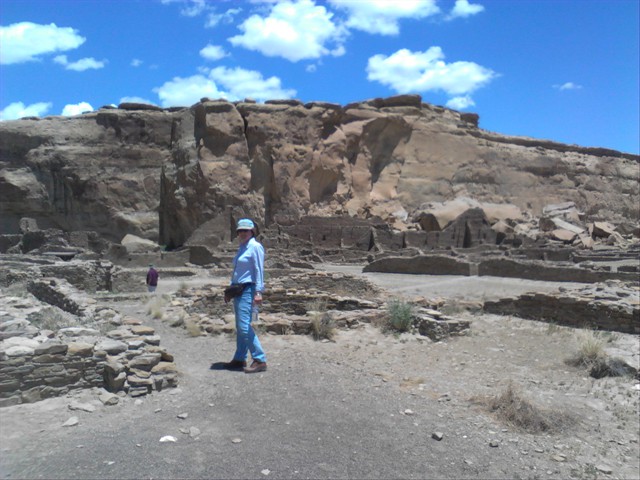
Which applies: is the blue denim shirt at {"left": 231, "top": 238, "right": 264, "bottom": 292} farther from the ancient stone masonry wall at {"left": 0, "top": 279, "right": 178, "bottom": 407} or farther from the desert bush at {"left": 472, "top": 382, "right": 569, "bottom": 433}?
the desert bush at {"left": 472, "top": 382, "right": 569, "bottom": 433}

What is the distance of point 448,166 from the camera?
49.5 m

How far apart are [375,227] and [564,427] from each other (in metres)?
26.8

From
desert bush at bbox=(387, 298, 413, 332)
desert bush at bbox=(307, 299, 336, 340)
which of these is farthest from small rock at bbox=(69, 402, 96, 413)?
desert bush at bbox=(387, 298, 413, 332)

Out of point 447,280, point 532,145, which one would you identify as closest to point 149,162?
point 447,280

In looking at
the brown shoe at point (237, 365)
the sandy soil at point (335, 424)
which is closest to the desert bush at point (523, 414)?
the sandy soil at point (335, 424)

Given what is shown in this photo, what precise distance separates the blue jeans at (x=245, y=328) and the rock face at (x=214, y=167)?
29.9 meters

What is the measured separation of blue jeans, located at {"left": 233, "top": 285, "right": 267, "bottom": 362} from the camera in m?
6.22

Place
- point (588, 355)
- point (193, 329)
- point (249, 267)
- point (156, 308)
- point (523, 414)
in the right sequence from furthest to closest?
point (156, 308) → point (193, 329) → point (588, 355) → point (249, 267) → point (523, 414)

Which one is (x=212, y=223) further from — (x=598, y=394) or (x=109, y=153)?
(x=598, y=394)

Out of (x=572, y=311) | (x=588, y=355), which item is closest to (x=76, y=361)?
(x=588, y=355)

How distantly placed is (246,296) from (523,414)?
323cm

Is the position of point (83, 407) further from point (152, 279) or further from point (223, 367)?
point (152, 279)

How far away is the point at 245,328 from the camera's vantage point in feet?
20.4

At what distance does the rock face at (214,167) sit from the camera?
40531 mm
